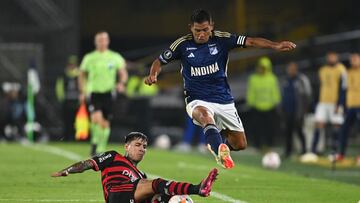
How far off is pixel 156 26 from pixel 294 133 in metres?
20.3

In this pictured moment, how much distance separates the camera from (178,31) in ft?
147

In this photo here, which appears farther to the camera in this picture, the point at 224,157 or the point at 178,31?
the point at 178,31

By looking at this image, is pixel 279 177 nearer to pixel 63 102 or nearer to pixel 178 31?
pixel 63 102

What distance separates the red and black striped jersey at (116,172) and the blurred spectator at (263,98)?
50.0ft

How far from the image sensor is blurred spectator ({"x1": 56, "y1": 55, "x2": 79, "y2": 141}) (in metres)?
30.2

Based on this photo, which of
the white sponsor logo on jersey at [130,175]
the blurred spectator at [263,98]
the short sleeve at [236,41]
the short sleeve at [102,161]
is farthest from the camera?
the blurred spectator at [263,98]

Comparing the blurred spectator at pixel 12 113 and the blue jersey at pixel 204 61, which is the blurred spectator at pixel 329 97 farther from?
the blurred spectator at pixel 12 113

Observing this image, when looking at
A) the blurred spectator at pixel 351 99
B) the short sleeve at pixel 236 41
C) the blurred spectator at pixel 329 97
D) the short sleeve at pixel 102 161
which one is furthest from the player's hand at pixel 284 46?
the blurred spectator at pixel 329 97

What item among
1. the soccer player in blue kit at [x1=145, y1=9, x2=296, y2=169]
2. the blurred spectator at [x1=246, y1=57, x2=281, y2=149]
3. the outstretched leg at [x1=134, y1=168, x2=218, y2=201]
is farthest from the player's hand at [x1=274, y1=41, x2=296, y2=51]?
the blurred spectator at [x1=246, y1=57, x2=281, y2=149]

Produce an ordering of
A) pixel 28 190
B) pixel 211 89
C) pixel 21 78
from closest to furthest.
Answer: pixel 211 89 → pixel 28 190 → pixel 21 78

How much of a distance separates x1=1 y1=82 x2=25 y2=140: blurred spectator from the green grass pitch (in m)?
9.38

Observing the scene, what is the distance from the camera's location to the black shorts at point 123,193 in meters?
10.3

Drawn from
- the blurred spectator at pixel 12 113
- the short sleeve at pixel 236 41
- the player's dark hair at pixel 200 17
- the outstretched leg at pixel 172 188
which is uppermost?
the player's dark hair at pixel 200 17

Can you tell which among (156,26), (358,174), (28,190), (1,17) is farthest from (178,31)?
(28,190)
